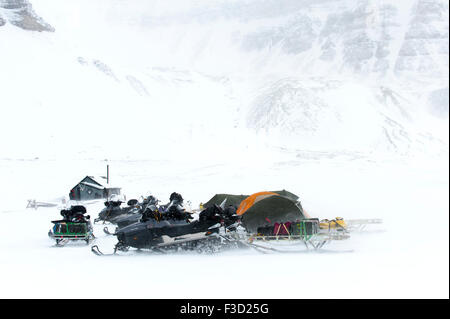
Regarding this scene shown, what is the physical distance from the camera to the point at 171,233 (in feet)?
34.4

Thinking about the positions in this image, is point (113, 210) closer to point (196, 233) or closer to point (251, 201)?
point (251, 201)

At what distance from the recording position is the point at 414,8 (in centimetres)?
14788

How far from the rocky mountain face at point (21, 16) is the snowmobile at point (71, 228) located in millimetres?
97367

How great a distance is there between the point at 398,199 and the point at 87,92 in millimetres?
71106

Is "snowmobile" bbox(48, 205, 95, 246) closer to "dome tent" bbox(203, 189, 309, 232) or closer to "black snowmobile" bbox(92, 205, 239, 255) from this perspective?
"black snowmobile" bbox(92, 205, 239, 255)

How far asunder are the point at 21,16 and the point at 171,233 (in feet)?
344

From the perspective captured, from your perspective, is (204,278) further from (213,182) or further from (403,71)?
(403,71)

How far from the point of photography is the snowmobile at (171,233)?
10.4 metres

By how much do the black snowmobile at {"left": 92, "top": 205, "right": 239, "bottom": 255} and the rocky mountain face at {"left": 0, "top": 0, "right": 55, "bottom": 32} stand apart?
327 feet

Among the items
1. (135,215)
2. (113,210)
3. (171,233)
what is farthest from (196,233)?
(113,210)

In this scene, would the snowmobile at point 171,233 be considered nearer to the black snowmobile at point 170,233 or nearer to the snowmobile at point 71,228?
the black snowmobile at point 170,233

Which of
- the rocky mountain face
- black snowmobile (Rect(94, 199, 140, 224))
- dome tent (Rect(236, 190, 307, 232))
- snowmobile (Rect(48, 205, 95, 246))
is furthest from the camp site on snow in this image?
the rocky mountain face

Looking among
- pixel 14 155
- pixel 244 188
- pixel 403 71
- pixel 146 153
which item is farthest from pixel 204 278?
pixel 403 71

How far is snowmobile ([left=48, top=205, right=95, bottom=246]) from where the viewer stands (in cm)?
1141
